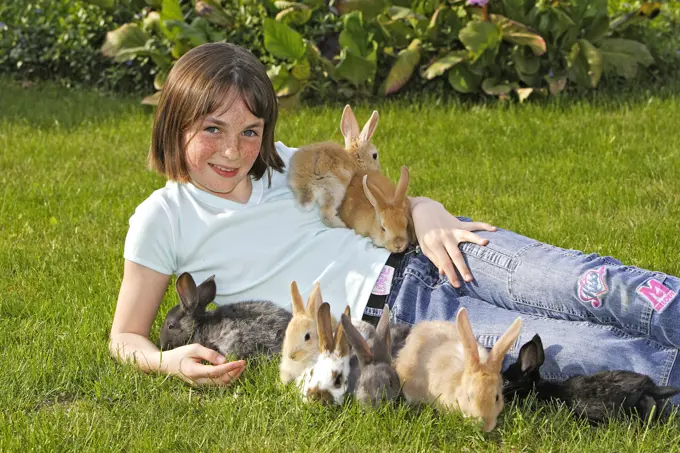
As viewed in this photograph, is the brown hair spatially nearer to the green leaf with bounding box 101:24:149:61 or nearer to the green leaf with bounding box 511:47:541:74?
the green leaf with bounding box 511:47:541:74

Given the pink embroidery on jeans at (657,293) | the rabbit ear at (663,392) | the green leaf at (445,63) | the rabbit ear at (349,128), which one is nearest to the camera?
the rabbit ear at (663,392)

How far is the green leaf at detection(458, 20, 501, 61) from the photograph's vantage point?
7.11m

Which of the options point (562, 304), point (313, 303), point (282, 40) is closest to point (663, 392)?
point (562, 304)

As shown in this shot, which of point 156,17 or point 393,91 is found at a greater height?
point 156,17

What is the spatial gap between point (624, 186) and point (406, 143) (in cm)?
160

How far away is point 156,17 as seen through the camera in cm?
803

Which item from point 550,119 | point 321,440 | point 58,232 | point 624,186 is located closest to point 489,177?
point 624,186

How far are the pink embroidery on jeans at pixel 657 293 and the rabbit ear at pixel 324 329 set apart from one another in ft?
3.54

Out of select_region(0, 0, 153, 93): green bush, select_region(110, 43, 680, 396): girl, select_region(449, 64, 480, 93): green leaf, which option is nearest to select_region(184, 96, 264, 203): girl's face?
select_region(110, 43, 680, 396): girl

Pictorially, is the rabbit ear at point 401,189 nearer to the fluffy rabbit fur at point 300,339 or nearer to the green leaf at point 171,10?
the fluffy rabbit fur at point 300,339

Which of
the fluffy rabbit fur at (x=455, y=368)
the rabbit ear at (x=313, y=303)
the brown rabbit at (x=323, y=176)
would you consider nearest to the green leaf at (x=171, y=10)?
the brown rabbit at (x=323, y=176)

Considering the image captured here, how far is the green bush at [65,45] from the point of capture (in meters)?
8.77

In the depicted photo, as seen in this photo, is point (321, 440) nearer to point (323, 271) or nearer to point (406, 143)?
point (323, 271)

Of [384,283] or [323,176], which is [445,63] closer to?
[323,176]
